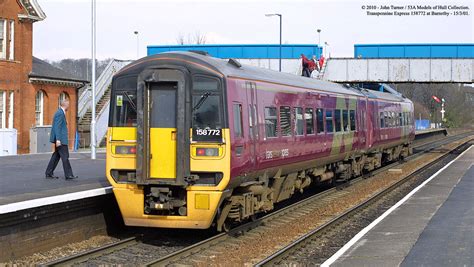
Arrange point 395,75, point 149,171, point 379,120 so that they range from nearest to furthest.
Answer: point 149,171
point 379,120
point 395,75

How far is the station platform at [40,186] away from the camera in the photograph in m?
9.34

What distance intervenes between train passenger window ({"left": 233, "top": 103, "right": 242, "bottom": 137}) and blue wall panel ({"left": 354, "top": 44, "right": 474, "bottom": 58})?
2784 centimetres

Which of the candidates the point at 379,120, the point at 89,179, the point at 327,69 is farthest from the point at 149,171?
the point at 327,69

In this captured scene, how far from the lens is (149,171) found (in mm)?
9969

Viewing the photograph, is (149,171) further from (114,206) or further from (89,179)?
(89,179)

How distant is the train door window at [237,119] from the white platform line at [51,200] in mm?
2534

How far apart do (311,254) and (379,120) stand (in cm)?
1400

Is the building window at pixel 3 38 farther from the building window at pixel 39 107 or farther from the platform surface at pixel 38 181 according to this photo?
the platform surface at pixel 38 181

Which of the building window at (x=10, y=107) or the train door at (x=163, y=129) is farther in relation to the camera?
the building window at (x=10, y=107)

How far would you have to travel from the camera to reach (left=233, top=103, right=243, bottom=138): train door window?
1022 centimetres

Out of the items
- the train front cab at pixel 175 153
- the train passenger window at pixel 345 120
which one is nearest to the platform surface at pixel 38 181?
the train front cab at pixel 175 153

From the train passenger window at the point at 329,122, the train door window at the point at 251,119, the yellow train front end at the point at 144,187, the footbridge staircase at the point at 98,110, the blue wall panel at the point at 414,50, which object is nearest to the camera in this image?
the yellow train front end at the point at 144,187

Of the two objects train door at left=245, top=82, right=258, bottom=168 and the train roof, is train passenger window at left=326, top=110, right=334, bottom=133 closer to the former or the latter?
the train roof

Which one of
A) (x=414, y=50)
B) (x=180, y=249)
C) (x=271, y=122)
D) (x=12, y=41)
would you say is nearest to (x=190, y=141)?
(x=180, y=249)
